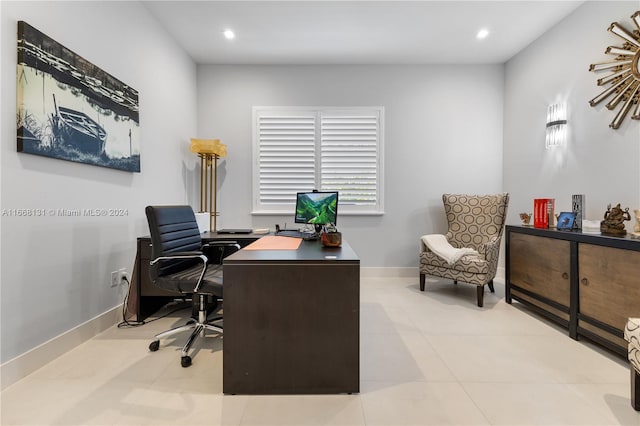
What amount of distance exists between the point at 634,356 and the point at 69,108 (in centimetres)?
367

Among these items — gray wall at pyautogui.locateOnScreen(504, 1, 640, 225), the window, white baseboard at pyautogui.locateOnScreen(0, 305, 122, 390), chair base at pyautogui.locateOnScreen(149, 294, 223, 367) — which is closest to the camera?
white baseboard at pyautogui.locateOnScreen(0, 305, 122, 390)

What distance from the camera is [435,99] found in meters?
4.12

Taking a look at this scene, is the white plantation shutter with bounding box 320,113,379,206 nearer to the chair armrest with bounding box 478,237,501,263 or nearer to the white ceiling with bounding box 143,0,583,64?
the white ceiling with bounding box 143,0,583,64

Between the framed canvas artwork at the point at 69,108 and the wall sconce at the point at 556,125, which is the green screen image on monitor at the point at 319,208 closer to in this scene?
the framed canvas artwork at the point at 69,108

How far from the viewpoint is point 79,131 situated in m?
2.14

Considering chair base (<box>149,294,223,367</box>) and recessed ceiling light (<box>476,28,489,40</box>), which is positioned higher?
recessed ceiling light (<box>476,28,489,40</box>)

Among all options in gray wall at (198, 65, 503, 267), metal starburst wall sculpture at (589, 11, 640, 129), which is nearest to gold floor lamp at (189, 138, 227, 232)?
gray wall at (198, 65, 503, 267)

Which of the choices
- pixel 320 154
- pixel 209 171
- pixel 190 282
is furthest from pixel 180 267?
pixel 320 154

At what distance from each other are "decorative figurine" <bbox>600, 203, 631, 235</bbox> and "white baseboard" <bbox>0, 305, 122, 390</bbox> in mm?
4115

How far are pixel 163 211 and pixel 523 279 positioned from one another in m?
3.39

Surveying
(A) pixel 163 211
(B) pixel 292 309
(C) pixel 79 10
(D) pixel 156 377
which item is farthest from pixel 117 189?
(B) pixel 292 309

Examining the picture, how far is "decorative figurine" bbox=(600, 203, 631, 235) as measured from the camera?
2.21 m

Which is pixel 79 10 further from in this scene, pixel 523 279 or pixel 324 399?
pixel 523 279

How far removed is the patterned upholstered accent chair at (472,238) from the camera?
10.3 feet
